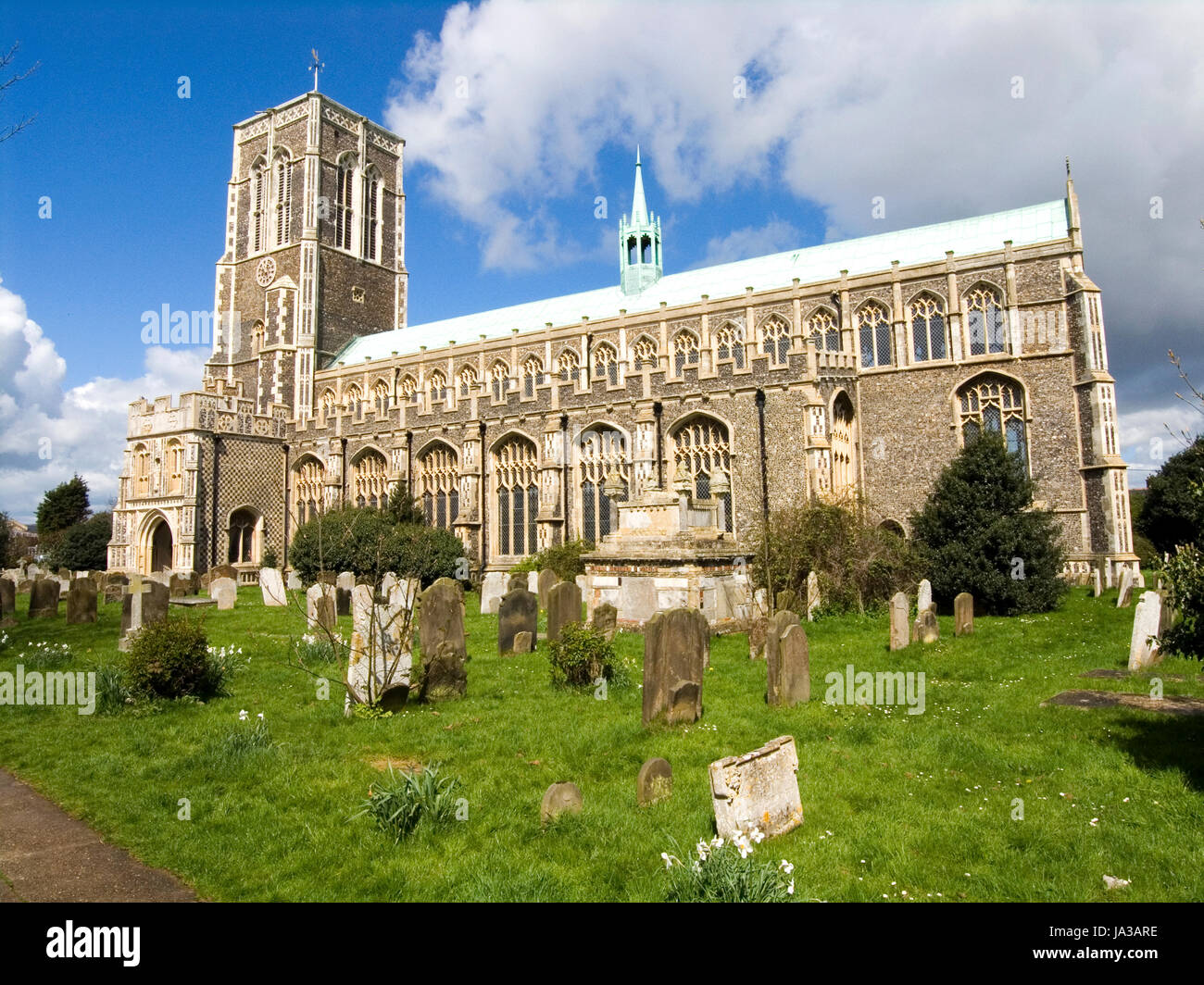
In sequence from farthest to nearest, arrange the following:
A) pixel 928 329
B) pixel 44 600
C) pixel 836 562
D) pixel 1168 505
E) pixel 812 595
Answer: pixel 1168 505, pixel 928 329, pixel 44 600, pixel 836 562, pixel 812 595

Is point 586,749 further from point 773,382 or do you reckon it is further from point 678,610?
point 773,382

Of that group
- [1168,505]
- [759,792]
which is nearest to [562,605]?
[759,792]

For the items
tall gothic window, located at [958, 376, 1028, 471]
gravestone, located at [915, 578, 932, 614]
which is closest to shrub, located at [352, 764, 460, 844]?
gravestone, located at [915, 578, 932, 614]

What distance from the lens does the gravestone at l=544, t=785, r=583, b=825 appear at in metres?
4.43

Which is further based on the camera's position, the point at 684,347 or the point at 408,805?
the point at 684,347

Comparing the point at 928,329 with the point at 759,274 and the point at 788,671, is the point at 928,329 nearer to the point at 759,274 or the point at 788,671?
the point at 759,274

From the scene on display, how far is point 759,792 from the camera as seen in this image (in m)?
4.20

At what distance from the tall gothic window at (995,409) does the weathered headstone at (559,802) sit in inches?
745

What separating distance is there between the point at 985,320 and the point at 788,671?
58.9ft

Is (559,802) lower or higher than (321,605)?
lower

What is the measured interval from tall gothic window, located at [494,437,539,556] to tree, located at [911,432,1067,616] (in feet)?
40.7

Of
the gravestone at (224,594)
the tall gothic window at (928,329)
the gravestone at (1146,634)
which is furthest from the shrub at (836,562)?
the gravestone at (224,594)

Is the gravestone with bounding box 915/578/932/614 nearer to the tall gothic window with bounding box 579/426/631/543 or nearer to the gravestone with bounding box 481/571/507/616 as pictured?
the gravestone with bounding box 481/571/507/616

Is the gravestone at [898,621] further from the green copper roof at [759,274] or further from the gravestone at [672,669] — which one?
the green copper roof at [759,274]
